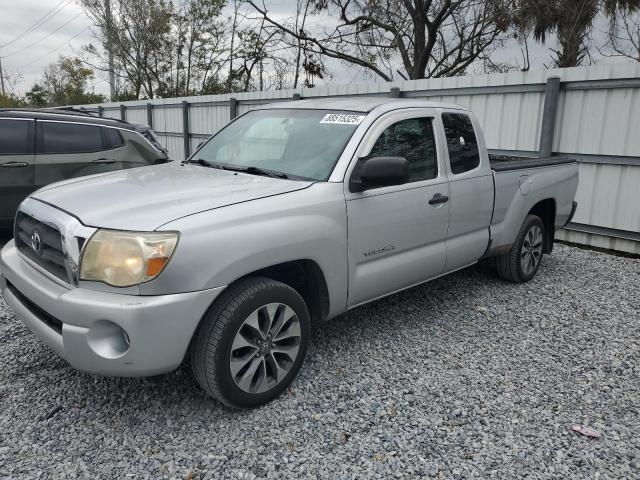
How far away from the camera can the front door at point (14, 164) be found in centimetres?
591

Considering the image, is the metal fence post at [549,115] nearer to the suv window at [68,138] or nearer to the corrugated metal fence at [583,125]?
the corrugated metal fence at [583,125]

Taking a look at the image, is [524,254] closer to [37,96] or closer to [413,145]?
[413,145]

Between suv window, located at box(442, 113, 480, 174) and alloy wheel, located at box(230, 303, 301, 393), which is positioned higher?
suv window, located at box(442, 113, 480, 174)

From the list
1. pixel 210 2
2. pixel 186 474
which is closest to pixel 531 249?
pixel 186 474

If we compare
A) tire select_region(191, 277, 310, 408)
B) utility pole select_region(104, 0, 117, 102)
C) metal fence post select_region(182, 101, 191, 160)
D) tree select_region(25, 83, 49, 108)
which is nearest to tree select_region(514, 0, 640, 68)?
metal fence post select_region(182, 101, 191, 160)

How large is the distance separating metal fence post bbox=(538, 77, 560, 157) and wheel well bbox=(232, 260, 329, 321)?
5.20m

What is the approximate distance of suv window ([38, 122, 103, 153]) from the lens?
20.4 ft

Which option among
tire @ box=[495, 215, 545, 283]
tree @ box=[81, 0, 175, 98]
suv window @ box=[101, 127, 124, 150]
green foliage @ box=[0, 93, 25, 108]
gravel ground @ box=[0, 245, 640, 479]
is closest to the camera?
gravel ground @ box=[0, 245, 640, 479]

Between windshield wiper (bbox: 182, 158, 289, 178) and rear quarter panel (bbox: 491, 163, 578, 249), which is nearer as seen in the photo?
windshield wiper (bbox: 182, 158, 289, 178)

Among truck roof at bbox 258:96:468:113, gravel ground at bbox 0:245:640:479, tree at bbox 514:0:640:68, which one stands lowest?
gravel ground at bbox 0:245:640:479

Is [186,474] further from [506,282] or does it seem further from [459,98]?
[459,98]

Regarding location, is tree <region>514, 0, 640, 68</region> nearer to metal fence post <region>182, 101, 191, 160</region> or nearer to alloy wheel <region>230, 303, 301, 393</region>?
metal fence post <region>182, 101, 191, 160</region>

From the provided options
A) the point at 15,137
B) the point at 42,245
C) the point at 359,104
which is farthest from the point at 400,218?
the point at 15,137

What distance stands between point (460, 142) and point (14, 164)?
4.90 meters
